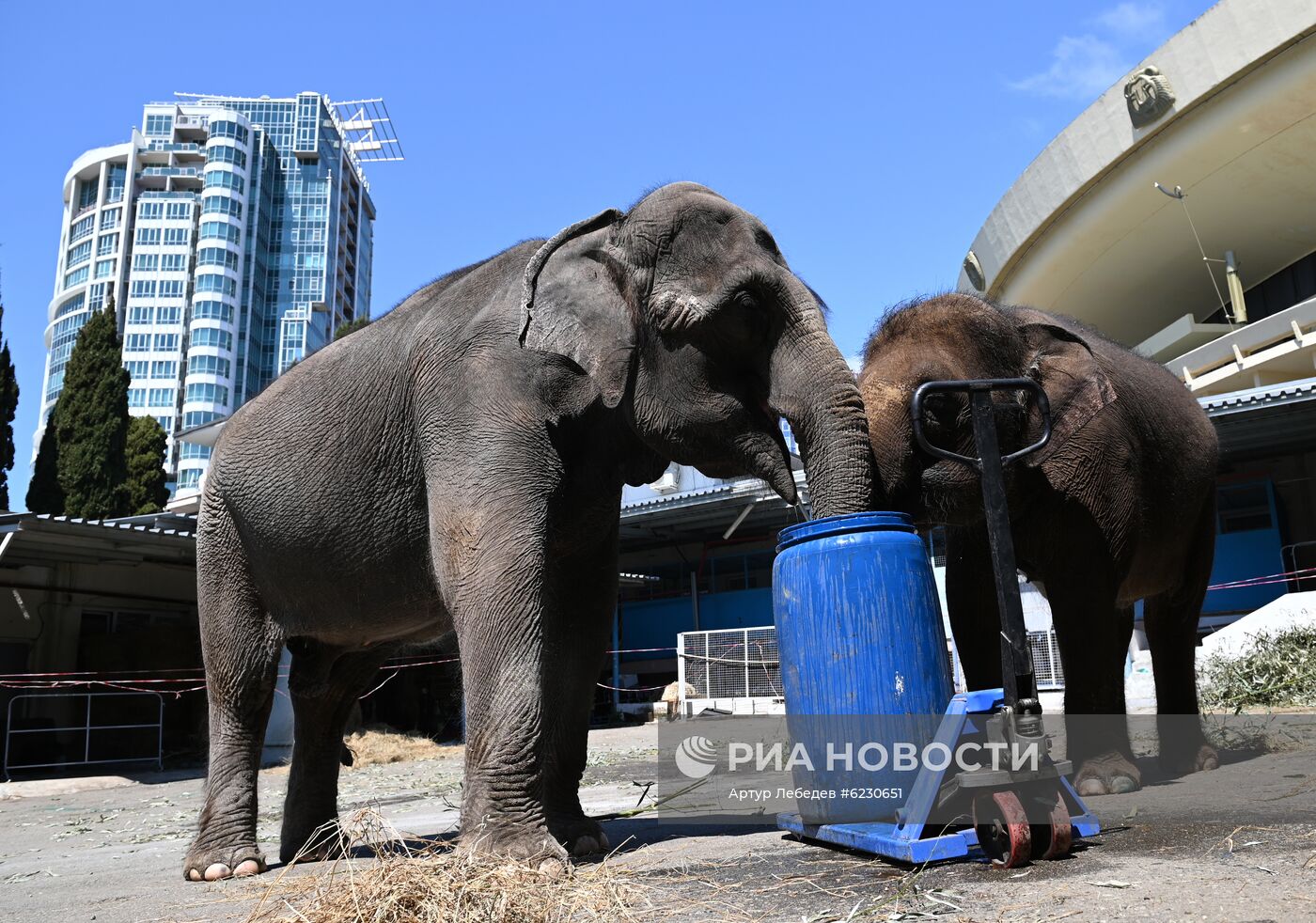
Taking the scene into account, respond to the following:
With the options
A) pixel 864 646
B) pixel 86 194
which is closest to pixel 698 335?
pixel 864 646

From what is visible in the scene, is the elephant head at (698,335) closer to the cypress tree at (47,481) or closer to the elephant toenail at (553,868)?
the elephant toenail at (553,868)

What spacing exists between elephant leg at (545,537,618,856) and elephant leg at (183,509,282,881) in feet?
4.75

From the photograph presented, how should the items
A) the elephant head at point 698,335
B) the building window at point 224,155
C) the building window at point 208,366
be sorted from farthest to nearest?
the building window at point 224,155
the building window at point 208,366
the elephant head at point 698,335

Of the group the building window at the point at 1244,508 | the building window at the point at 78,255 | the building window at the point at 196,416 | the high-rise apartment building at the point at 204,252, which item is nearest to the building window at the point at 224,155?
the high-rise apartment building at the point at 204,252

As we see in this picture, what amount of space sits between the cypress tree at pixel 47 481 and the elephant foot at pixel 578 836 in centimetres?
4430

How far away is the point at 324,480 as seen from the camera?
17.0 ft

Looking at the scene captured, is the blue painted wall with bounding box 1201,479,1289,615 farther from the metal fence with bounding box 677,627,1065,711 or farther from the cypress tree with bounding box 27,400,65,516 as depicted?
the cypress tree with bounding box 27,400,65,516

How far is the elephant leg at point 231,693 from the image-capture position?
5.04 meters

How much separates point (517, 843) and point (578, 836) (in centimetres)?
99

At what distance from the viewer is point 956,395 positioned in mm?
5281

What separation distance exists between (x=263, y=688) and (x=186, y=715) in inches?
712

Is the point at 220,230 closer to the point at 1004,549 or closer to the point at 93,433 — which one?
the point at 93,433

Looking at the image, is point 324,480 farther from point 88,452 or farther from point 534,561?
point 88,452

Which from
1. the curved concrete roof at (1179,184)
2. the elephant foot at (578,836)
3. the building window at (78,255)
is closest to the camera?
the elephant foot at (578,836)
